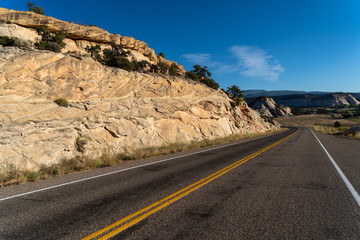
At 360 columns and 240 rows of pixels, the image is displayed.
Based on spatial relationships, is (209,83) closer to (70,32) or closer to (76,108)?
(70,32)

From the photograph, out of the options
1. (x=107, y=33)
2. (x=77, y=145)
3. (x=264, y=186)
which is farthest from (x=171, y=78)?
(x=264, y=186)

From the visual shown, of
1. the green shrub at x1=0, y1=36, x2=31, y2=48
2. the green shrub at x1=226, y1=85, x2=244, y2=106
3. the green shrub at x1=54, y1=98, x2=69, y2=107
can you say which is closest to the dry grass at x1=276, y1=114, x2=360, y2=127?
the green shrub at x1=226, y1=85, x2=244, y2=106

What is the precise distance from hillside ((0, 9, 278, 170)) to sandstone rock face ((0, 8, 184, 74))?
0.47ft

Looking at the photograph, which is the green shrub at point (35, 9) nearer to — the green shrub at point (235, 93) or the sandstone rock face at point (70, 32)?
the sandstone rock face at point (70, 32)

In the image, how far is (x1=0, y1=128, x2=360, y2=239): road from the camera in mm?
3135

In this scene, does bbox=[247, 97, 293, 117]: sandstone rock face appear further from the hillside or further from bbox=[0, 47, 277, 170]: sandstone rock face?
bbox=[0, 47, 277, 170]: sandstone rock face

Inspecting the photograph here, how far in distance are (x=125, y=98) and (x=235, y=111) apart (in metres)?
21.8

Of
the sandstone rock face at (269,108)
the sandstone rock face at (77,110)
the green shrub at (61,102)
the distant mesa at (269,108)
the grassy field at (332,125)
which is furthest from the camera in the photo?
the sandstone rock face at (269,108)

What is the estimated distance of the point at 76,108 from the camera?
12.7 m

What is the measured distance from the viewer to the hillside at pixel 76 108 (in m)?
9.82

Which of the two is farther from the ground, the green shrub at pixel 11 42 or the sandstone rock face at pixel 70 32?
the sandstone rock face at pixel 70 32

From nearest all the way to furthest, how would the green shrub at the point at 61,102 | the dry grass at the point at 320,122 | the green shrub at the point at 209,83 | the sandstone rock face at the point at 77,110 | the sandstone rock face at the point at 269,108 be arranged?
the sandstone rock face at the point at 77,110 < the green shrub at the point at 61,102 < the green shrub at the point at 209,83 < the dry grass at the point at 320,122 < the sandstone rock face at the point at 269,108

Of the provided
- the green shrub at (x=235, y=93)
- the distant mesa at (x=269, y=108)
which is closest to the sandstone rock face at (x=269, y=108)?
the distant mesa at (x=269, y=108)

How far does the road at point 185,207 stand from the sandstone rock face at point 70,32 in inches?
734
